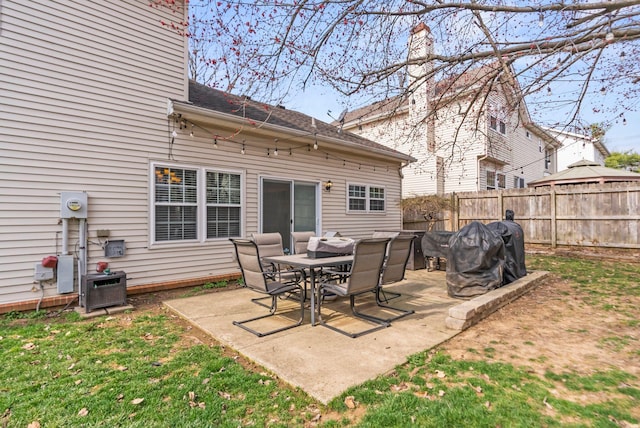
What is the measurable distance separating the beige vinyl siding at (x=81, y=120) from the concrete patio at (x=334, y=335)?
6.16ft

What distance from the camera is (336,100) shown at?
5.25 metres

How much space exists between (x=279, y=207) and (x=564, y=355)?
18.9 feet

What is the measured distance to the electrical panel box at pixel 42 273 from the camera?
4.58m

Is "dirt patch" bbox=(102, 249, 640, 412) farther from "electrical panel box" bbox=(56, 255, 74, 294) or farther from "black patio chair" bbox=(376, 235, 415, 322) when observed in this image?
"black patio chair" bbox=(376, 235, 415, 322)

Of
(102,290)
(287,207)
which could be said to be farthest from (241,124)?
(102,290)

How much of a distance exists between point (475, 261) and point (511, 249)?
1.25 metres

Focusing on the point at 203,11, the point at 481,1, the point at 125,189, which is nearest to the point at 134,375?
the point at 125,189

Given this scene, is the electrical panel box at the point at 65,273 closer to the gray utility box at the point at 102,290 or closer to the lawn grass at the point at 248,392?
the gray utility box at the point at 102,290

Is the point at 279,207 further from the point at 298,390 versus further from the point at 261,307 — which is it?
the point at 298,390

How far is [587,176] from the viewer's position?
12.4 m

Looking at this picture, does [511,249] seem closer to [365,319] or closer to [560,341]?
[560,341]

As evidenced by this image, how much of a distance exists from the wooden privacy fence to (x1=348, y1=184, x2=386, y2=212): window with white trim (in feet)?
13.1

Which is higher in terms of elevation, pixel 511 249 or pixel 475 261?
pixel 511 249

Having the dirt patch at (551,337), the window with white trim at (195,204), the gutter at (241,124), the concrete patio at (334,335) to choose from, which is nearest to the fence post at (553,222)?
the dirt patch at (551,337)
